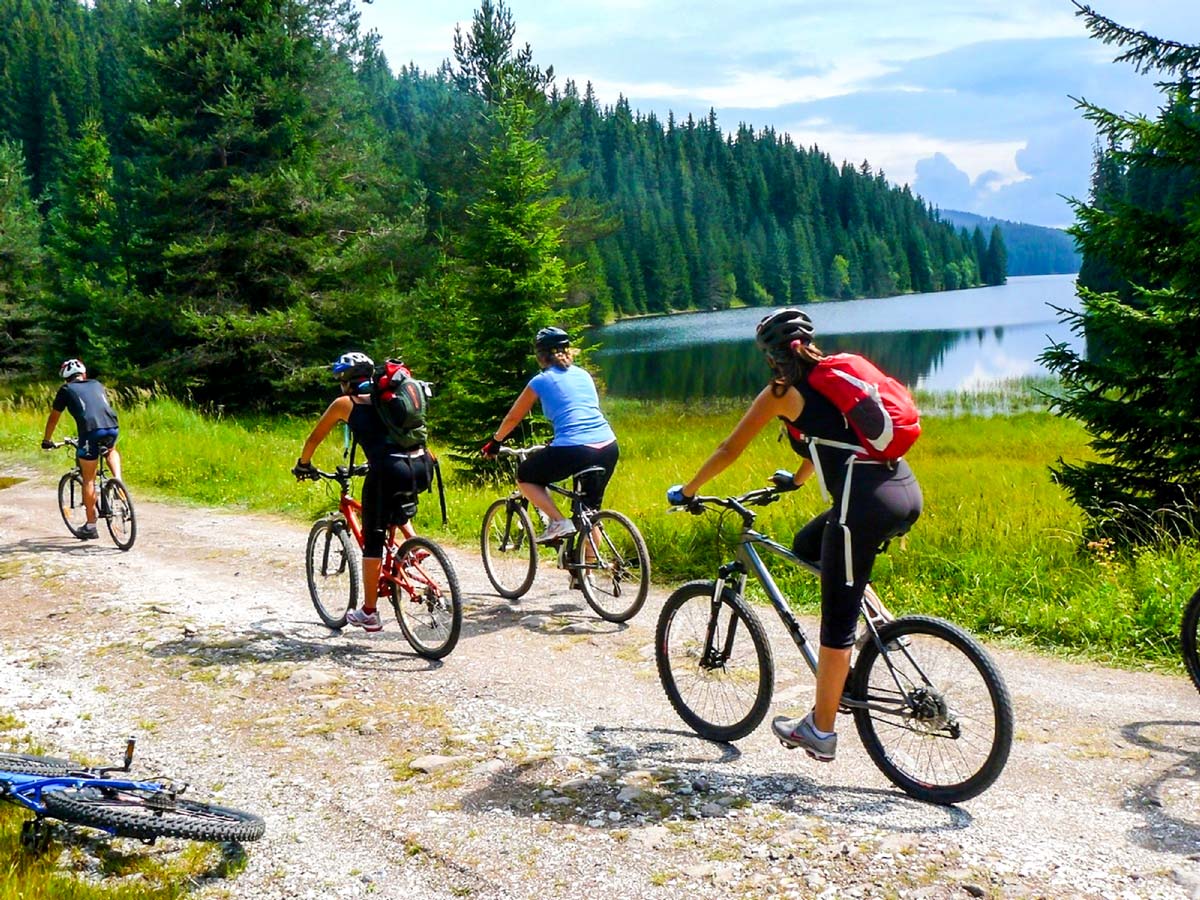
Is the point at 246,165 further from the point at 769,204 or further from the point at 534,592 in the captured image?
the point at 769,204

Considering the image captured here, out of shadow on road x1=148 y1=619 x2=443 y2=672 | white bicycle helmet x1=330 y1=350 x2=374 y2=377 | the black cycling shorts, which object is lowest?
shadow on road x1=148 y1=619 x2=443 y2=672

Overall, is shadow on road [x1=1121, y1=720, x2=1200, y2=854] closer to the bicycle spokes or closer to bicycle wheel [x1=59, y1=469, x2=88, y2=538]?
the bicycle spokes

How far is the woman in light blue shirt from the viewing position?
8.26m

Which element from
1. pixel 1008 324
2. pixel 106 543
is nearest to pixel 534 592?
pixel 106 543

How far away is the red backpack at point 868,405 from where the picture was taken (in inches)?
169

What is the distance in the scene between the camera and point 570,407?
8273mm

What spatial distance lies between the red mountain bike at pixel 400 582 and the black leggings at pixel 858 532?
9.94 ft

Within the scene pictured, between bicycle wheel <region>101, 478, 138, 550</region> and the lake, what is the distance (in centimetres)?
2126

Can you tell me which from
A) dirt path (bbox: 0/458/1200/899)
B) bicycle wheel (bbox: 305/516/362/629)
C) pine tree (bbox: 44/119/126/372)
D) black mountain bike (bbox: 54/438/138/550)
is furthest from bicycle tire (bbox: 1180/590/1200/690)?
pine tree (bbox: 44/119/126/372)

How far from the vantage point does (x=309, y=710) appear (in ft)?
20.0

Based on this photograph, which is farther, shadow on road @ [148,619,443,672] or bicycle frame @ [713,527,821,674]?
shadow on road @ [148,619,443,672]

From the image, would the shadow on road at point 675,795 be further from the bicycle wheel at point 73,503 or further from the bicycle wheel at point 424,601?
the bicycle wheel at point 73,503

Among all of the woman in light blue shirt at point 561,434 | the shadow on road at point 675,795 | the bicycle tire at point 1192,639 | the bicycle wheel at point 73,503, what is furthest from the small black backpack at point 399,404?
the bicycle wheel at point 73,503

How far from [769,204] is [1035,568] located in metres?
185
